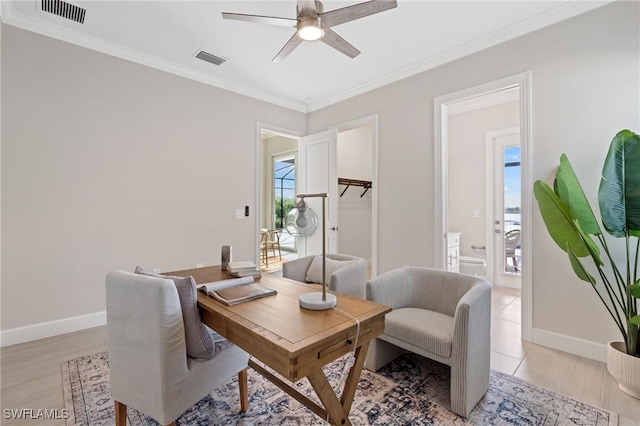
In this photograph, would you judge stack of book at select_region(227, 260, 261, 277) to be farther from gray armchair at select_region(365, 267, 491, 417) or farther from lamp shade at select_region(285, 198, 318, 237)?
gray armchair at select_region(365, 267, 491, 417)

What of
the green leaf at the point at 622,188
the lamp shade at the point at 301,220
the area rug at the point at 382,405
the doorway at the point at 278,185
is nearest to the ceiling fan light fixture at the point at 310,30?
the lamp shade at the point at 301,220

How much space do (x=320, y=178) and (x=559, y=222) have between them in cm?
290

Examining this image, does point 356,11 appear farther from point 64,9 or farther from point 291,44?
point 64,9

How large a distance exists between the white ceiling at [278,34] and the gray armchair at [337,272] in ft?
7.24

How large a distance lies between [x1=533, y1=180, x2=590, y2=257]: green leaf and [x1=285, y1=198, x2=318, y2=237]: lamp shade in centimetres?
173

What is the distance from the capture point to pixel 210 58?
10.7 feet

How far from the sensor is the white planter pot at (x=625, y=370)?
181 cm

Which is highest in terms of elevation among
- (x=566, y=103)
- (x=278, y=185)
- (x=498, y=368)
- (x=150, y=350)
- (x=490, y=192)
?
(x=566, y=103)

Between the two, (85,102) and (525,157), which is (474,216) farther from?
(85,102)

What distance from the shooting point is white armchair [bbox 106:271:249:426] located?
4.04ft

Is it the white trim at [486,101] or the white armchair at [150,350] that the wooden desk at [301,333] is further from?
the white trim at [486,101]

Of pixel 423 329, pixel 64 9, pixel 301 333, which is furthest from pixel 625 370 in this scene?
pixel 64 9

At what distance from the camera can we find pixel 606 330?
2.27m

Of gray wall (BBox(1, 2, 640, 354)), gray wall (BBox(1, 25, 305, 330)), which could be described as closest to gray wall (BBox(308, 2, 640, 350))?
gray wall (BBox(1, 2, 640, 354))
